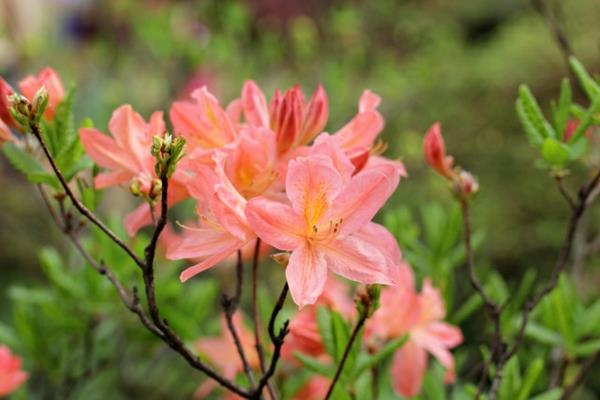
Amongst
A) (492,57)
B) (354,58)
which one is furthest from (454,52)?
(354,58)

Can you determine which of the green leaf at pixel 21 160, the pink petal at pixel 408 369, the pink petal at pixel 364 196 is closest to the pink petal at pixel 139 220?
the green leaf at pixel 21 160

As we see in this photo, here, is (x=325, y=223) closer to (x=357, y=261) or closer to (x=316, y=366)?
(x=357, y=261)

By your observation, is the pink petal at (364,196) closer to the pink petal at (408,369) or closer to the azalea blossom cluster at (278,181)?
the azalea blossom cluster at (278,181)

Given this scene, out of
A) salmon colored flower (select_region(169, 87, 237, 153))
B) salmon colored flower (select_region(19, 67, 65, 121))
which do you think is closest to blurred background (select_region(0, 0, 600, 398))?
salmon colored flower (select_region(19, 67, 65, 121))

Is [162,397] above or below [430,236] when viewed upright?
below

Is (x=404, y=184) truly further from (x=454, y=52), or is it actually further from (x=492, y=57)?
(x=454, y=52)
